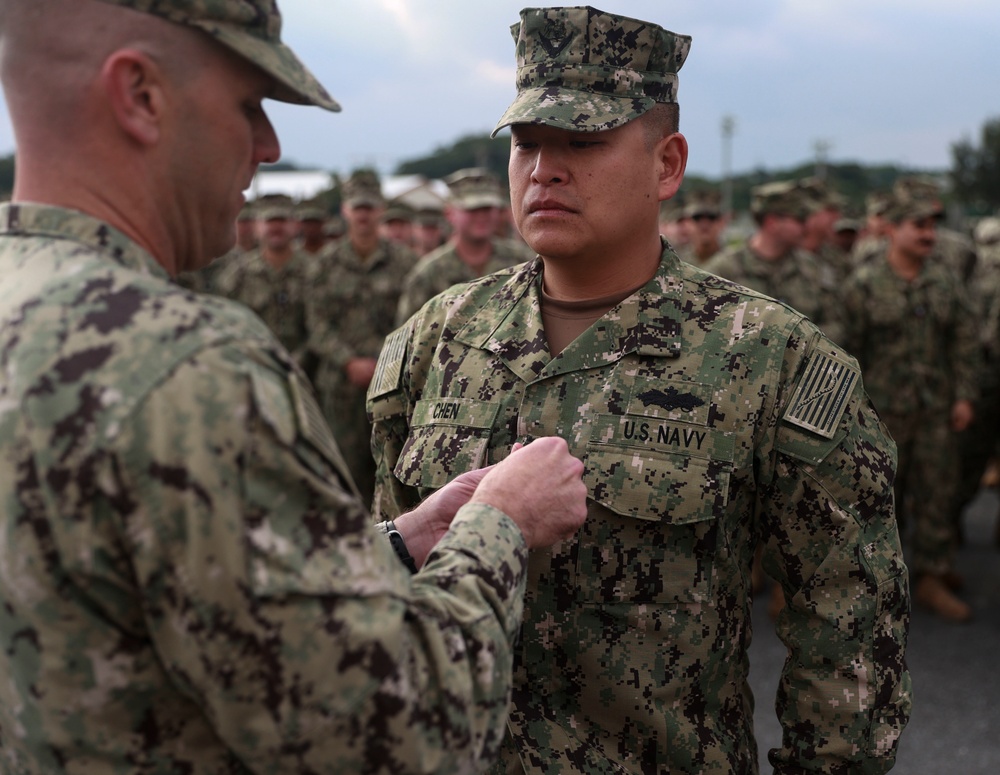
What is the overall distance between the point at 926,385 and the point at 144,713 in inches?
228

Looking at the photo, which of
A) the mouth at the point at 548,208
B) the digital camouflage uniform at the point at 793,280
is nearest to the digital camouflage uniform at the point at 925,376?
the digital camouflage uniform at the point at 793,280

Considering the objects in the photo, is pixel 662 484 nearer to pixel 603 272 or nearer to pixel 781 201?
pixel 603 272

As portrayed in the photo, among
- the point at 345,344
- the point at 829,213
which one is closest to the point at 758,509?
the point at 345,344

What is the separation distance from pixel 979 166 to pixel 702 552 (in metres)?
39.2

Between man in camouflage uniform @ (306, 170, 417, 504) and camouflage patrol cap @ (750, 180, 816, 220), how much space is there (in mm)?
2796

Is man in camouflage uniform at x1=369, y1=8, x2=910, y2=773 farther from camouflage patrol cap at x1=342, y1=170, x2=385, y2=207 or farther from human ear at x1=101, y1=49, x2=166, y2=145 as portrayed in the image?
camouflage patrol cap at x1=342, y1=170, x2=385, y2=207

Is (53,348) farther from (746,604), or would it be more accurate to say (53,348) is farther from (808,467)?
(746,604)

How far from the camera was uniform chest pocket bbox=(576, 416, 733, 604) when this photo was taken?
6.11 feet

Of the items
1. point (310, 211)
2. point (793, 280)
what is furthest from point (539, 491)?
point (310, 211)

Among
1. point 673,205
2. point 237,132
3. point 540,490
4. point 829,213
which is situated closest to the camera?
point 237,132

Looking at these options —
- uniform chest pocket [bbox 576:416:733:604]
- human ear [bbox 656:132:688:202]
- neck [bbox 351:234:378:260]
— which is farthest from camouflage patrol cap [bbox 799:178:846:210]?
uniform chest pocket [bbox 576:416:733:604]

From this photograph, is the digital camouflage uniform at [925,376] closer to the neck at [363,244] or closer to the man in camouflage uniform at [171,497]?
the neck at [363,244]

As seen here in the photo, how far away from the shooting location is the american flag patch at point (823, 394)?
185cm

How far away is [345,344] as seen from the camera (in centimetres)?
753
